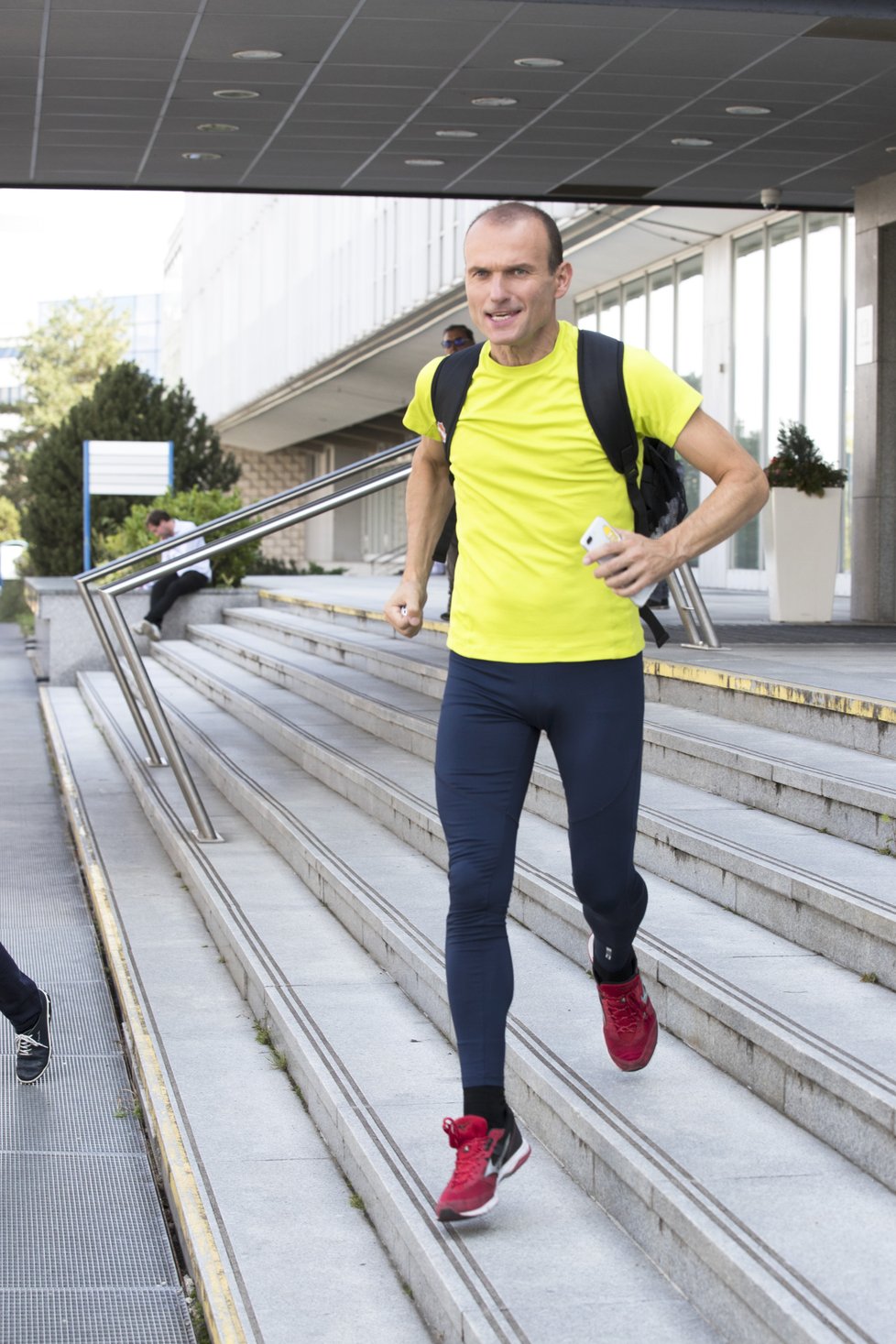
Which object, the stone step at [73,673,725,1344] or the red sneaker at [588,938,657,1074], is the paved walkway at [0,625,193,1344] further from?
the red sneaker at [588,938,657,1074]

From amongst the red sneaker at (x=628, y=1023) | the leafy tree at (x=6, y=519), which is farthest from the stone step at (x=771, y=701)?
the leafy tree at (x=6, y=519)

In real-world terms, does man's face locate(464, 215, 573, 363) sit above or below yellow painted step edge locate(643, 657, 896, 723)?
above

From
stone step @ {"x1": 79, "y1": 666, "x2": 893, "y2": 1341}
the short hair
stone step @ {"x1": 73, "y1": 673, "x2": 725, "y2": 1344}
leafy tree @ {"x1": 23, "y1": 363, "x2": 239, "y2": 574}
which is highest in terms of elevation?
leafy tree @ {"x1": 23, "y1": 363, "x2": 239, "y2": 574}

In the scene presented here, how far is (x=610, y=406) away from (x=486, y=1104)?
4.23ft

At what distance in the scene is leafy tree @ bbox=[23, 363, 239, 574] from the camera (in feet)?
87.0

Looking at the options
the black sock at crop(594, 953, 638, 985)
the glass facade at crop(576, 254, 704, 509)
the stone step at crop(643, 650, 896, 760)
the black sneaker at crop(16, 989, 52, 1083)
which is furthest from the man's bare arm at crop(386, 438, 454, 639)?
the glass facade at crop(576, 254, 704, 509)

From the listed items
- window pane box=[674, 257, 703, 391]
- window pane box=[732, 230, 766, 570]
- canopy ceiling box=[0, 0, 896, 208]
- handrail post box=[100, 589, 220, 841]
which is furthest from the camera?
window pane box=[674, 257, 703, 391]

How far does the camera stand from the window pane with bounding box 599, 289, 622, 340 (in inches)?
1001

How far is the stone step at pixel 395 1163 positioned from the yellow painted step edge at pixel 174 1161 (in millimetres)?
122

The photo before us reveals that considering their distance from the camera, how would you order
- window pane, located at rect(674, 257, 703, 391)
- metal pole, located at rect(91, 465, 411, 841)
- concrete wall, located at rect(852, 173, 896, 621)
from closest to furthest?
metal pole, located at rect(91, 465, 411, 841) < concrete wall, located at rect(852, 173, 896, 621) < window pane, located at rect(674, 257, 703, 391)

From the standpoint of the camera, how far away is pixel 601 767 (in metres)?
3.17

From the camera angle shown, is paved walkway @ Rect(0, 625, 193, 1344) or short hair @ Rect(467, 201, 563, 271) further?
paved walkway @ Rect(0, 625, 193, 1344)

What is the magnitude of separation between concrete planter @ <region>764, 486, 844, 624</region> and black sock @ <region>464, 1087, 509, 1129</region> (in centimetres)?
896

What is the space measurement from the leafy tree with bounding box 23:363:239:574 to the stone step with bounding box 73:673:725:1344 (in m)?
20.1
